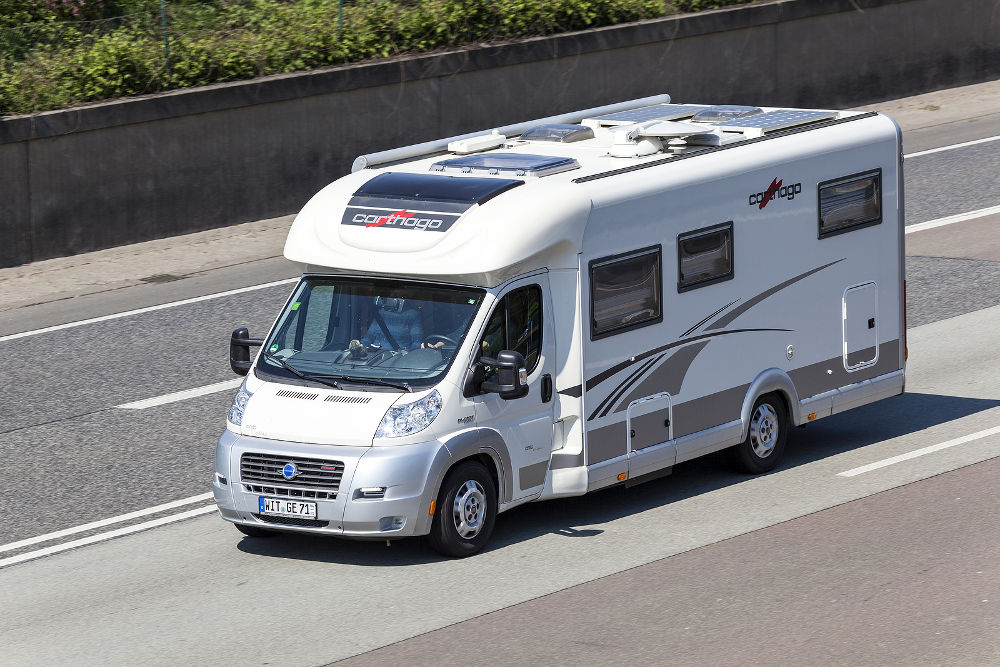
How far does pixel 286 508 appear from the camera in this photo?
1044 cm

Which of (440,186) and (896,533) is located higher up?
(440,186)

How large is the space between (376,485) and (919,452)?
4756 mm

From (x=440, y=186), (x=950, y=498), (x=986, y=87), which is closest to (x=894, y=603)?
(x=950, y=498)

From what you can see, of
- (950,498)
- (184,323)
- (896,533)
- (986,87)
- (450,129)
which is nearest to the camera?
(896,533)

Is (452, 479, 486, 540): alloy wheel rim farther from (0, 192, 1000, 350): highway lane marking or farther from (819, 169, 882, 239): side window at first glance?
(0, 192, 1000, 350): highway lane marking

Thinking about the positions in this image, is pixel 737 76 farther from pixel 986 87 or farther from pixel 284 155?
pixel 284 155

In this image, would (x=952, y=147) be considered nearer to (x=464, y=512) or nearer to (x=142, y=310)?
(x=142, y=310)

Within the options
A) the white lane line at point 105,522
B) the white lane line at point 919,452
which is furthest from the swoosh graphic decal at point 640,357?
the white lane line at point 105,522

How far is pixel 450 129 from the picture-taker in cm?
2375

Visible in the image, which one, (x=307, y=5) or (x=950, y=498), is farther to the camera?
(x=307, y=5)

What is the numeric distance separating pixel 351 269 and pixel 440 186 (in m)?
0.82

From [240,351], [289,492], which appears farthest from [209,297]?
[289,492]

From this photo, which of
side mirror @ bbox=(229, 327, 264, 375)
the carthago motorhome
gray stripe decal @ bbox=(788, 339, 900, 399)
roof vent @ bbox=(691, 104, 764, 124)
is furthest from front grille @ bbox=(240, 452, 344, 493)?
roof vent @ bbox=(691, 104, 764, 124)

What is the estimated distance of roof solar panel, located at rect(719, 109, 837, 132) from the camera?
1272 centimetres
